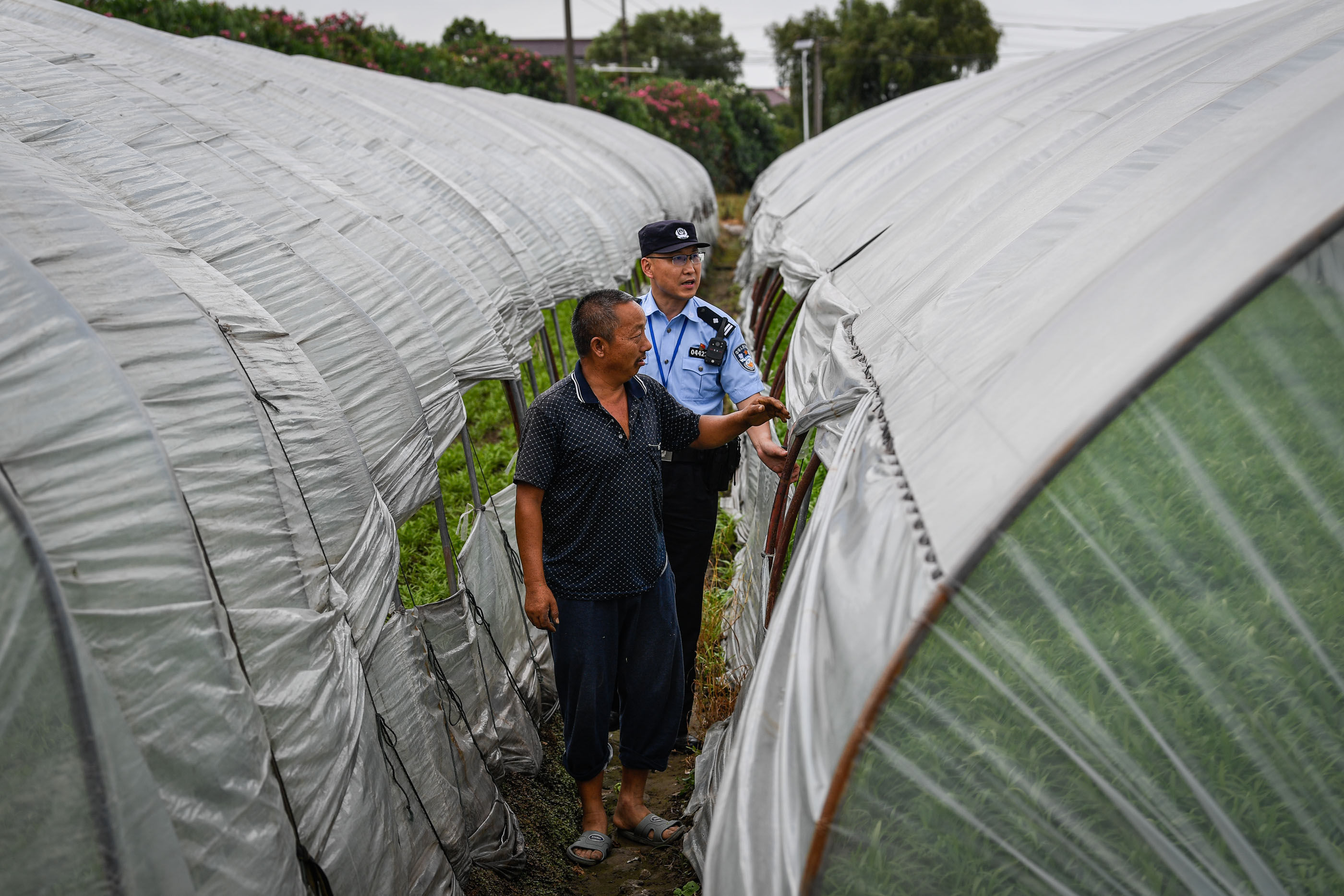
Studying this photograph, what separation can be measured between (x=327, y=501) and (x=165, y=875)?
4.06ft

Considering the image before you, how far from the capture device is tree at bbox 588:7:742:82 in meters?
59.0

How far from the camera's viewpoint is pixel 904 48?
42.8m

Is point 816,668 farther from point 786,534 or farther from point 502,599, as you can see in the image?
point 502,599

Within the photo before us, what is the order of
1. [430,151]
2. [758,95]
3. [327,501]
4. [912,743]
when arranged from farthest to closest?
[758,95]
[430,151]
[327,501]
[912,743]

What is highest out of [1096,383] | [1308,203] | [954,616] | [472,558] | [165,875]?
[1308,203]

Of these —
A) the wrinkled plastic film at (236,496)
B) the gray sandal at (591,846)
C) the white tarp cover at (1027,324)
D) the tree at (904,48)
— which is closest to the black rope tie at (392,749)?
the wrinkled plastic film at (236,496)

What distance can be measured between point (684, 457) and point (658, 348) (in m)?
0.50

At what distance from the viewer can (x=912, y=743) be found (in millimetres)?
2041

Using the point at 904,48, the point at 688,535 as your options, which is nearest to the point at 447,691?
the point at 688,535

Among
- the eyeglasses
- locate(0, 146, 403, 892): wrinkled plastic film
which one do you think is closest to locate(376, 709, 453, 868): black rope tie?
locate(0, 146, 403, 892): wrinkled plastic film

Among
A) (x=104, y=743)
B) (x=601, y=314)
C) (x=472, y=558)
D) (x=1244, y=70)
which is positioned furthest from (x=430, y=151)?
(x=104, y=743)

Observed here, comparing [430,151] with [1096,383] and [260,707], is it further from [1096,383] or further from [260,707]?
[1096,383]

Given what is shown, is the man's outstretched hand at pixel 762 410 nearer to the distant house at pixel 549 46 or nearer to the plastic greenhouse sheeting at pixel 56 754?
the plastic greenhouse sheeting at pixel 56 754

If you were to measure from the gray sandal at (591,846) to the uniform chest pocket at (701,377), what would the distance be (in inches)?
68.3
